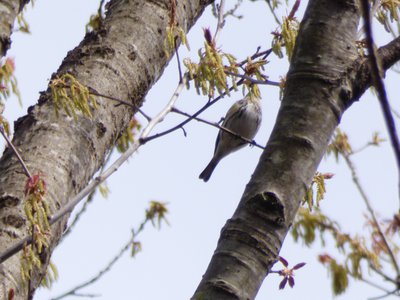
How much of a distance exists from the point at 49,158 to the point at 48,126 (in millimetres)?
203

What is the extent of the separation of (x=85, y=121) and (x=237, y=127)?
16.7 feet

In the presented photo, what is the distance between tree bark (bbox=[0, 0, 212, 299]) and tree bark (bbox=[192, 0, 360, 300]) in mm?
1134

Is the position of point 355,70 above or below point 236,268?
above

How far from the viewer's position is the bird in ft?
26.8

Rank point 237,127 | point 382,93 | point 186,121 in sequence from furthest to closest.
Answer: point 237,127, point 186,121, point 382,93

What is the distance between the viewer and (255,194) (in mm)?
1604

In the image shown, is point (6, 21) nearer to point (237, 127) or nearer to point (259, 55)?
point (259, 55)

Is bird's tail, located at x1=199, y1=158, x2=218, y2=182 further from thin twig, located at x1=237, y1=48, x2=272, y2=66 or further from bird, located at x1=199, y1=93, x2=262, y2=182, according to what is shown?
thin twig, located at x1=237, y1=48, x2=272, y2=66

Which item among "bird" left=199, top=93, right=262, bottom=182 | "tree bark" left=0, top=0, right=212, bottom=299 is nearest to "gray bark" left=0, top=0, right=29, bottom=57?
"tree bark" left=0, top=0, right=212, bottom=299

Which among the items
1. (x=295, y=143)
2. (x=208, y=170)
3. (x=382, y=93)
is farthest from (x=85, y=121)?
(x=208, y=170)

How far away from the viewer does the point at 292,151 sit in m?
1.62

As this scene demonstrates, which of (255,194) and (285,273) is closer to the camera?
(255,194)

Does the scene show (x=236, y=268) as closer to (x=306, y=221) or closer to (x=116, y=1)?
(x=116, y=1)

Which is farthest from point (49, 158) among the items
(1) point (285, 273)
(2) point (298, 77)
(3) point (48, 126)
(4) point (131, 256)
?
(4) point (131, 256)
